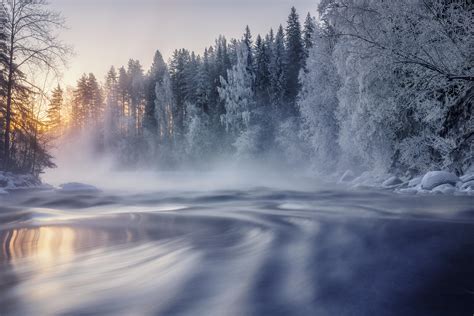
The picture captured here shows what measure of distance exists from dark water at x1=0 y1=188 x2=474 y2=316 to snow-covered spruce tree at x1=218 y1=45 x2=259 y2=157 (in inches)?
1381

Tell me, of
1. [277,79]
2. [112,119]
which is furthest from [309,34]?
[112,119]

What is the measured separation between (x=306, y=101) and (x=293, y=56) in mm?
19877

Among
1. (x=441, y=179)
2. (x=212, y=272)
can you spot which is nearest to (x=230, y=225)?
(x=212, y=272)

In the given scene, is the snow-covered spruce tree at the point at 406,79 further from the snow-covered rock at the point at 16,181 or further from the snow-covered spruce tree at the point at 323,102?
the snow-covered rock at the point at 16,181

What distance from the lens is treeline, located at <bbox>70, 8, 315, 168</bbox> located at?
4269 centimetres

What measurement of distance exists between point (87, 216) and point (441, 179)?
11867 millimetres

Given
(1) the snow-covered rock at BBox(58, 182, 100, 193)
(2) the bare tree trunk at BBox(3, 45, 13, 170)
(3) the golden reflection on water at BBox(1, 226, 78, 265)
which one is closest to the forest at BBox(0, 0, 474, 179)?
(2) the bare tree trunk at BBox(3, 45, 13, 170)

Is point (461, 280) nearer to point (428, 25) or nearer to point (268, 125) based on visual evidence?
point (428, 25)

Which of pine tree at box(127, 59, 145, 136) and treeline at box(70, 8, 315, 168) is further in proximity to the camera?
pine tree at box(127, 59, 145, 136)

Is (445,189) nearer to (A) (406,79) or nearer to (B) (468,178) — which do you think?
(B) (468,178)

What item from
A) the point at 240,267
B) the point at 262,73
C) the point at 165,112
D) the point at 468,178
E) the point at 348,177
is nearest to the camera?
the point at 240,267

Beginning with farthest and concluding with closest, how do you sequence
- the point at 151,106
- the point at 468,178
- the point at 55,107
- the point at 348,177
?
the point at 151,106
the point at 55,107
the point at 348,177
the point at 468,178

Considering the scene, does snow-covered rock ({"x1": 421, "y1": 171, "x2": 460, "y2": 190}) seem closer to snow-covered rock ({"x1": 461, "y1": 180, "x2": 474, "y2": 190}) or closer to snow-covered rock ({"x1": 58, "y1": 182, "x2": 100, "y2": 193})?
snow-covered rock ({"x1": 461, "y1": 180, "x2": 474, "y2": 190})

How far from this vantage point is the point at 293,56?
1793 inches
